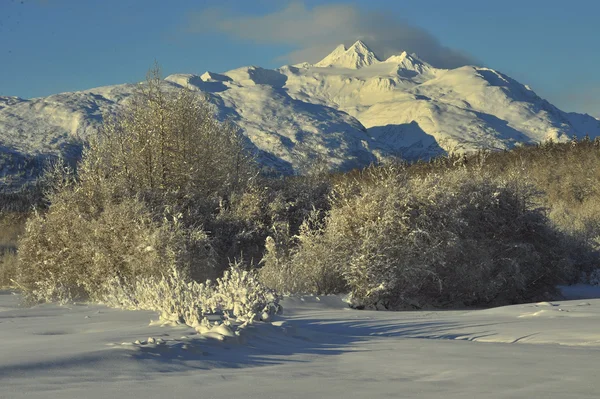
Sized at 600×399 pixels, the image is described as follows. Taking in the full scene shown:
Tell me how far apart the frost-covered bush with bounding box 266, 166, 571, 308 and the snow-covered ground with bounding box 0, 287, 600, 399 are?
4746 millimetres

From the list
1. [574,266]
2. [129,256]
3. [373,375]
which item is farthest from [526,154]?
[373,375]

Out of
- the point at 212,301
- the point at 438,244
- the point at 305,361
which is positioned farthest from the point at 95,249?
the point at 305,361

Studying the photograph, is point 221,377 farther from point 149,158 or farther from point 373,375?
point 149,158

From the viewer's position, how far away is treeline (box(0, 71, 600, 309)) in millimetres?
12664

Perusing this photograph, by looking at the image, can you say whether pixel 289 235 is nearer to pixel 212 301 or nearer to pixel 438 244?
pixel 438 244

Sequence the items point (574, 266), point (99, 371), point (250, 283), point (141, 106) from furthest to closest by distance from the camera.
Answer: point (141, 106) < point (574, 266) < point (250, 283) < point (99, 371)

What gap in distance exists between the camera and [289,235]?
1703 cm

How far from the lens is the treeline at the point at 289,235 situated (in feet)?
41.5

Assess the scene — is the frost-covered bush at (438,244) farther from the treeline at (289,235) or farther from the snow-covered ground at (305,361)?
the snow-covered ground at (305,361)

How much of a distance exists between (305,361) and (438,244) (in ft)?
27.6

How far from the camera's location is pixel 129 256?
12.6 m

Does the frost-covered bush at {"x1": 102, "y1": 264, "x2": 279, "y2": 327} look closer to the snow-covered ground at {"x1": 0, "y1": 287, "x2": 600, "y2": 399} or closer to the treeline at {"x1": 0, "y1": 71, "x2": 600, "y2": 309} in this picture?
the snow-covered ground at {"x1": 0, "y1": 287, "x2": 600, "y2": 399}

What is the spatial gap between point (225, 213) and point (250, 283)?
8753 millimetres

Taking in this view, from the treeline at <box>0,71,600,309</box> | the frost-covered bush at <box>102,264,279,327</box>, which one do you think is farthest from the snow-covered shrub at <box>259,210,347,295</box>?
the frost-covered bush at <box>102,264,279,327</box>
